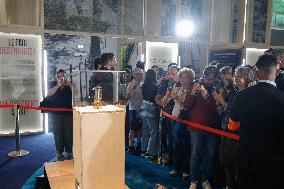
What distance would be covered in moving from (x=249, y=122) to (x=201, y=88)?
1.57 metres

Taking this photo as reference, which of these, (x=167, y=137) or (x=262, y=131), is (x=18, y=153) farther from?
(x=262, y=131)

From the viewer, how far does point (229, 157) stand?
4301 mm

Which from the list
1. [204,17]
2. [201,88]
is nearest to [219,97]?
[201,88]

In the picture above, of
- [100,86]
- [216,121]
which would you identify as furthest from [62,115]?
[216,121]

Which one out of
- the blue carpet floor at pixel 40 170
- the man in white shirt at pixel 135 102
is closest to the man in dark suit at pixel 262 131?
the blue carpet floor at pixel 40 170

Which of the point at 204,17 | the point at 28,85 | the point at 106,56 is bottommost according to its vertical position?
the point at 28,85

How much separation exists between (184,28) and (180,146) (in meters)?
5.85

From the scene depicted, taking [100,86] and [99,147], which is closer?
[99,147]

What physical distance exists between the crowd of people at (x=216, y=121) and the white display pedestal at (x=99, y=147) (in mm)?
1189

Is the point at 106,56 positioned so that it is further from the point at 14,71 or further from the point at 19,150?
the point at 14,71

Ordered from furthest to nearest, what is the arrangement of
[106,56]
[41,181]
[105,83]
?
[106,56] → [41,181] → [105,83]

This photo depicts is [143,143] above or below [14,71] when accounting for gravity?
below

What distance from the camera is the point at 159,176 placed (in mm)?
5277

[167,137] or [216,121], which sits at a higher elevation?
[216,121]
